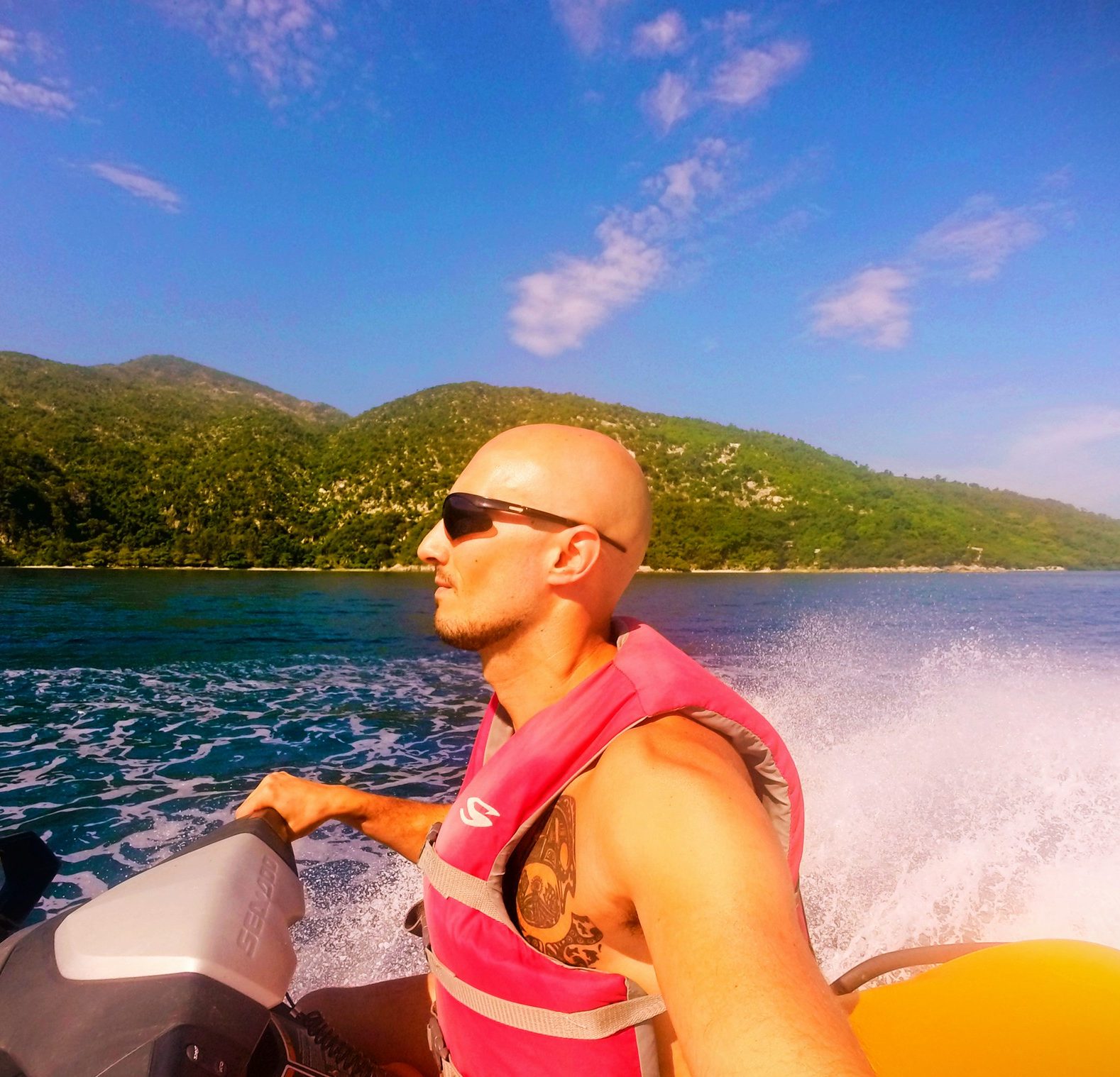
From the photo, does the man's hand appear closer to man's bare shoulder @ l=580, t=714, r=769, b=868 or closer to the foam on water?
man's bare shoulder @ l=580, t=714, r=769, b=868

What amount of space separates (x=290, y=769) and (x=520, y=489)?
7.86 meters

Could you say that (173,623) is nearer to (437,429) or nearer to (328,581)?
(328,581)

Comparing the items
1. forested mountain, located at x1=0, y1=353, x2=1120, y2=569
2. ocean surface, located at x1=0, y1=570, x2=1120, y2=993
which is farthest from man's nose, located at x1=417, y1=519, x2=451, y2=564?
forested mountain, located at x1=0, y1=353, x2=1120, y2=569

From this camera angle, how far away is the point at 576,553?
178cm

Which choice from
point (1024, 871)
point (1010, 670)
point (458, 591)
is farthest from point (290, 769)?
point (1010, 670)

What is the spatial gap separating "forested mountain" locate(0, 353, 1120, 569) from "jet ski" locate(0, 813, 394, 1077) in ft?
213

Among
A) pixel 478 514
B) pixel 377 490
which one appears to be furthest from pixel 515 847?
pixel 377 490

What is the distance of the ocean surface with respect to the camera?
456cm

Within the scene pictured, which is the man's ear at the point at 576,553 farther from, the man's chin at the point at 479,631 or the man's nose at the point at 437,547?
the man's nose at the point at 437,547

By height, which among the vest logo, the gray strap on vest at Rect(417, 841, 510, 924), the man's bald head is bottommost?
the gray strap on vest at Rect(417, 841, 510, 924)

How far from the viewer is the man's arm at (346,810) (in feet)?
7.66

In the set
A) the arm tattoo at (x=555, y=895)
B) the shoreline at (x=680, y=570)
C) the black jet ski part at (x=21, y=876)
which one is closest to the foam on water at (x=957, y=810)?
the arm tattoo at (x=555, y=895)

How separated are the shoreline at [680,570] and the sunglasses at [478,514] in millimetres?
44470

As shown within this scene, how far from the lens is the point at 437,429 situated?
96.3 meters
